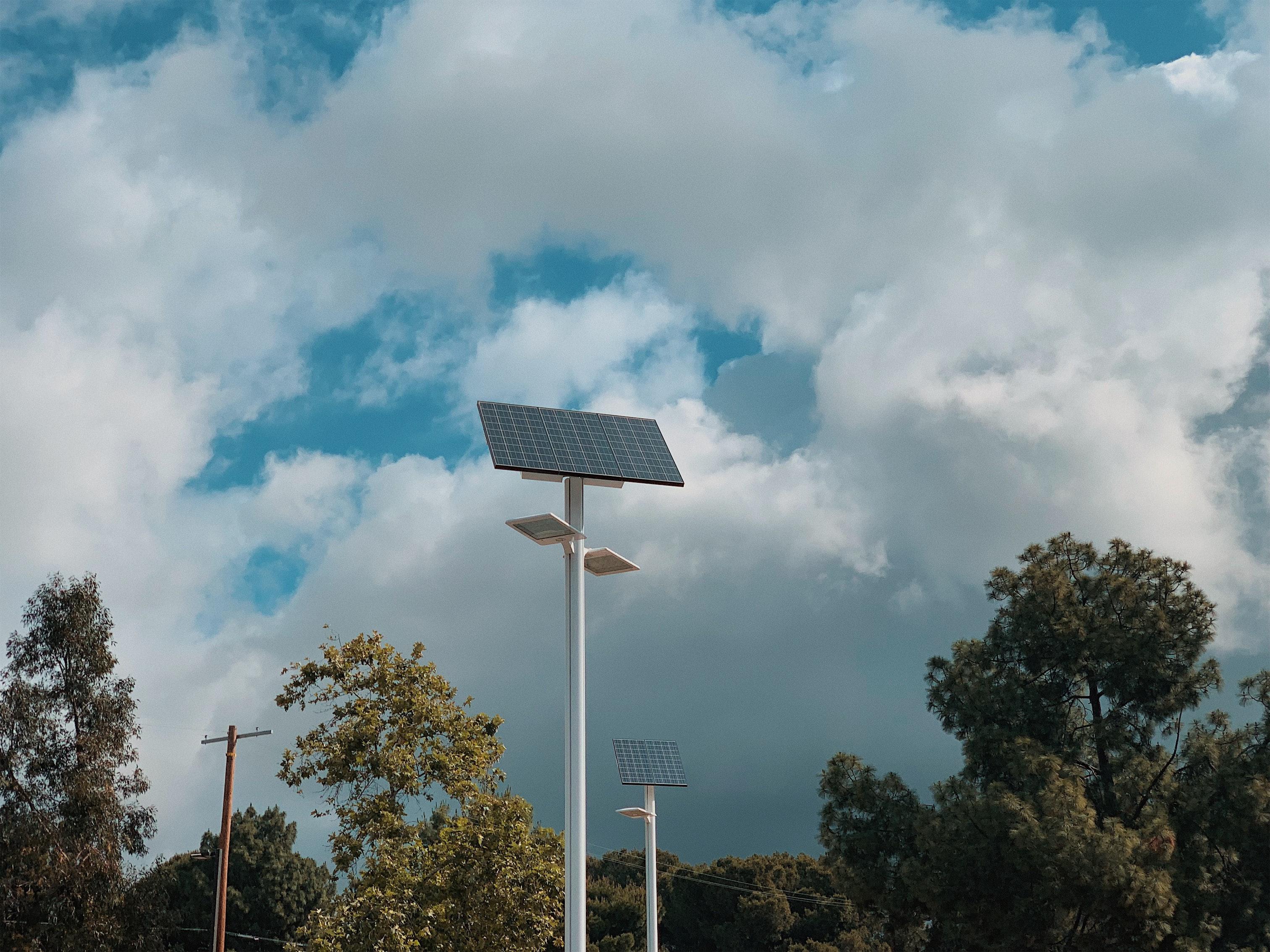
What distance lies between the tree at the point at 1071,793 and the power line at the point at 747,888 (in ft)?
83.5

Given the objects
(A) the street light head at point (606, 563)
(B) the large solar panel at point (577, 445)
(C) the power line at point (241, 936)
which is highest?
(B) the large solar panel at point (577, 445)

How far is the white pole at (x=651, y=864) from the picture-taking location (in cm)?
1947

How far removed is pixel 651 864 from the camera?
798 inches

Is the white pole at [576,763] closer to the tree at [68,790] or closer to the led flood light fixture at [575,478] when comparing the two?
the led flood light fixture at [575,478]

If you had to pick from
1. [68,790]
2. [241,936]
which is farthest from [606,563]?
[241,936]

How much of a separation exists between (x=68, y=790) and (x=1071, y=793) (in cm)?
1969

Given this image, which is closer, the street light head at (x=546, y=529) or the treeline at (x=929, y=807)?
the street light head at (x=546, y=529)

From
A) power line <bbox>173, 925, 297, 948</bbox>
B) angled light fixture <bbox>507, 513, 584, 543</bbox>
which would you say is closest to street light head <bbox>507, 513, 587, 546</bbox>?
angled light fixture <bbox>507, 513, 584, 543</bbox>

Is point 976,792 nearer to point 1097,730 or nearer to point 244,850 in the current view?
point 1097,730

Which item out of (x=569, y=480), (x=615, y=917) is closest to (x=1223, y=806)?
(x=569, y=480)

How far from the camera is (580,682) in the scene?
1160cm

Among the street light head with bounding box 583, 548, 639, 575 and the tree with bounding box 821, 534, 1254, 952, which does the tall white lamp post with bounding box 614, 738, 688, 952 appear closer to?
the tree with bounding box 821, 534, 1254, 952

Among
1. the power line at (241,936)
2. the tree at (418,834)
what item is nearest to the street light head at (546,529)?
the tree at (418,834)

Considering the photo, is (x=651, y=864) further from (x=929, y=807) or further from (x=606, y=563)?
(x=606, y=563)
